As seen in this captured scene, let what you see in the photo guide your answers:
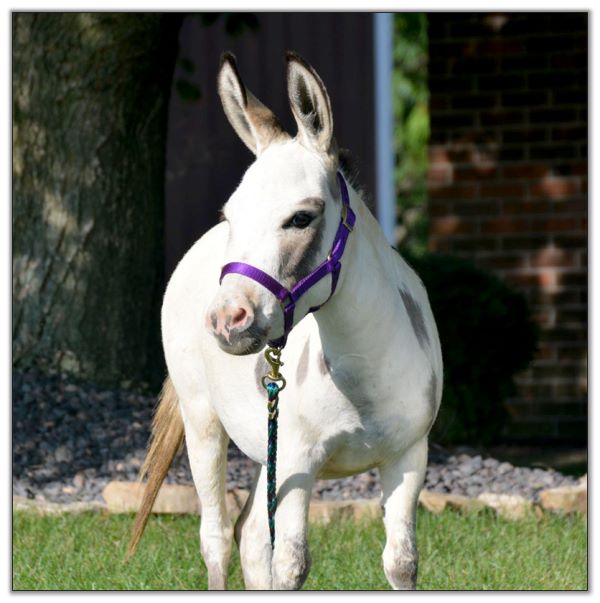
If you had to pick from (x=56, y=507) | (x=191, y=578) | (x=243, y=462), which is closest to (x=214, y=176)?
(x=243, y=462)

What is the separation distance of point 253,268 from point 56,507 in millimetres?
2910

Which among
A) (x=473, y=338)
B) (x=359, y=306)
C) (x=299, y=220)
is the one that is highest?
(x=299, y=220)

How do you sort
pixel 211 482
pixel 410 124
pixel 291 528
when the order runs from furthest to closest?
pixel 410 124 < pixel 211 482 < pixel 291 528

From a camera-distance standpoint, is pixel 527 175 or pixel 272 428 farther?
pixel 527 175

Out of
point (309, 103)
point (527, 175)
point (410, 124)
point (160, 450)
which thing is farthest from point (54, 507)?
point (410, 124)

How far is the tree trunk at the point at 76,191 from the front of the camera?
664 centimetres

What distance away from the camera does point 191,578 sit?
15.1ft

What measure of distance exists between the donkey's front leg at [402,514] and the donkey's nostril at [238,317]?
881 mm

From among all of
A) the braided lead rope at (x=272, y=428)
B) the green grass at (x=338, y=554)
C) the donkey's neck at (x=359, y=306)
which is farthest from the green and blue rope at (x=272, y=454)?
A: the green grass at (x=338, y=554)

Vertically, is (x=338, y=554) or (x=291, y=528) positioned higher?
(x=291, y=528)

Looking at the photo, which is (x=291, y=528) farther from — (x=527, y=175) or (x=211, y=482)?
(x=527, y=175)

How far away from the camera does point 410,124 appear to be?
696 inches

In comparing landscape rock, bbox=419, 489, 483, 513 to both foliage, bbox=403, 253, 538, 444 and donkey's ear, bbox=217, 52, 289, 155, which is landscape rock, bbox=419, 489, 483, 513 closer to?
foliage, bbox=403, 253, 538, 444

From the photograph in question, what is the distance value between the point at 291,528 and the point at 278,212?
1.01 m
